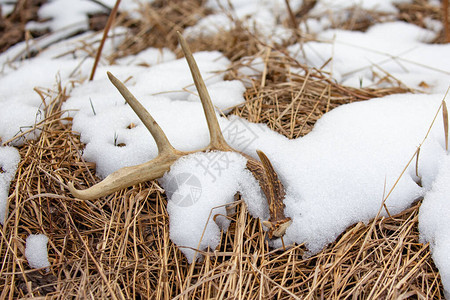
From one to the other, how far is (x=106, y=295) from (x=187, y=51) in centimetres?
84

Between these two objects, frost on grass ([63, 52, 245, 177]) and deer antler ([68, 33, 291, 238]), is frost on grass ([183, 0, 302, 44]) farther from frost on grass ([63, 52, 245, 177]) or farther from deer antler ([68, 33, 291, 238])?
deer antler ([68, 33, 291, 238])

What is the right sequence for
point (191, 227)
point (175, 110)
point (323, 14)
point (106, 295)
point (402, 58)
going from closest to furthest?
point (106, 295) < point (191, 227) < point (175, 110) < point (402, 58) < point (323, 14)

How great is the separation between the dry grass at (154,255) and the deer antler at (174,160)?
102 millimetres

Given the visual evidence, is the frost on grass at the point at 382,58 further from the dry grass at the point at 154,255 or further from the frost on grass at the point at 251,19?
the dry grass at the point at 154,255

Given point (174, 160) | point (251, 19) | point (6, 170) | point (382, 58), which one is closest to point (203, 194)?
point (174, 160)

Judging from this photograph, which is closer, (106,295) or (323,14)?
(106,295)

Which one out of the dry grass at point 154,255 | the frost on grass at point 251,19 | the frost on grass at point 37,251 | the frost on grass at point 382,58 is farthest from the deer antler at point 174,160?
the frost on grass at point 251,19

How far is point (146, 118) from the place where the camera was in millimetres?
1124

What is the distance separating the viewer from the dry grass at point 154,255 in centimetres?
106

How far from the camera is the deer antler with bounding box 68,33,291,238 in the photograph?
109 centimetres

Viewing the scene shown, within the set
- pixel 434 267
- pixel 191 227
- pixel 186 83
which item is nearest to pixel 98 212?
pixel 191 227

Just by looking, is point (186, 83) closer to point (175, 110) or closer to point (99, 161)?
point (175, 110)

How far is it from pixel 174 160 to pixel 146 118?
0.19 m

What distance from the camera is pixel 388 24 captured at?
246 cm
